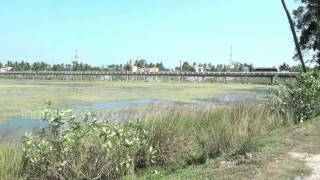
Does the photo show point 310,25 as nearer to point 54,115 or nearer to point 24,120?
point 24,120

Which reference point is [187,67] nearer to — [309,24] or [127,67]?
[127,67]

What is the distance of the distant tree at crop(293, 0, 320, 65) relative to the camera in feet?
125

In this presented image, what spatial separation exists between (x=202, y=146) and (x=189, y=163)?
882mm

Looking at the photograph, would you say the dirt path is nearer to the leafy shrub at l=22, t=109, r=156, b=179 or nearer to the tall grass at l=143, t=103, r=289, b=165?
the tall grass at l=143, t=103, r=289, b=165

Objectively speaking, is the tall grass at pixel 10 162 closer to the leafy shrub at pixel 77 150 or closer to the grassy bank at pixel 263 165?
the leafy shrub at pixel 77 150

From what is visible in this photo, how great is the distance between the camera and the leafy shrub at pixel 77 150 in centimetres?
809

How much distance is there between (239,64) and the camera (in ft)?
576

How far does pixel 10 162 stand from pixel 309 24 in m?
33.8

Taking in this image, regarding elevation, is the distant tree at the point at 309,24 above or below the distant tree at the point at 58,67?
above

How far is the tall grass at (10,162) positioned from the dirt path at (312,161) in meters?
4.30

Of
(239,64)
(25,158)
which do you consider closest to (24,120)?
(25,158)

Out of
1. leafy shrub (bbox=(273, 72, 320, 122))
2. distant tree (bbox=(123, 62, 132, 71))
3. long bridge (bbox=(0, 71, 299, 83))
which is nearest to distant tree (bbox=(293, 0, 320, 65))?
leafy shrub (bbox=(273, 72, 320, 122))

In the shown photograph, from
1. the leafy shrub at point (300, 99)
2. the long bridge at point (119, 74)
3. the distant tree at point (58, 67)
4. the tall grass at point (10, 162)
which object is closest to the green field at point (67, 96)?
the leafy shrub at point (300, 99)

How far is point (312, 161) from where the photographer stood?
8766 millimetres
